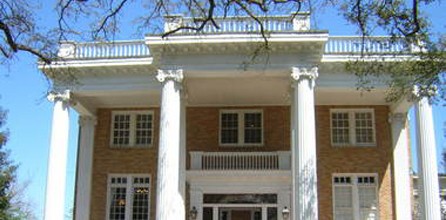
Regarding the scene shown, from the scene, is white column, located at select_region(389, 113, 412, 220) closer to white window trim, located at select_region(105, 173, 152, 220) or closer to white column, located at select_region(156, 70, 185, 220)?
white column, located at select_region(156, 70, 185, 220)

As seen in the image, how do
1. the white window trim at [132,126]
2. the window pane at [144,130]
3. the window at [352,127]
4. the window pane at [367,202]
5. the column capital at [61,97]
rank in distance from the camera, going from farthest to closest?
the window pane at [144,130] → the white window trim at [132,126] → the window at [352,127] → the window pane at [367,202] → the column capital at [61,97]

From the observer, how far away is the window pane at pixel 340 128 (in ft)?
86.7

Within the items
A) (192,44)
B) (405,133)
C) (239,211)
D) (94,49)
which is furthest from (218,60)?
(405,133)

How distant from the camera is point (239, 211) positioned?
1021 inches

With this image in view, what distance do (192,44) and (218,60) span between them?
3.69 ft

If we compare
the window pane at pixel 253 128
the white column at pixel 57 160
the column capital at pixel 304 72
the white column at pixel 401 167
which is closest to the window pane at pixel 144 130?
the window pane at pixel 253 128

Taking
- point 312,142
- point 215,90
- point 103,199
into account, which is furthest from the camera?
point 103,199

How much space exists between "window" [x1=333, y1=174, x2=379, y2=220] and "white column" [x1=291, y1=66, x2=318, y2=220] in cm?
542

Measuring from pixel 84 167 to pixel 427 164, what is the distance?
45.6ft

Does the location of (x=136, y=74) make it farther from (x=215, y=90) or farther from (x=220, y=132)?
(x=220, y=132)

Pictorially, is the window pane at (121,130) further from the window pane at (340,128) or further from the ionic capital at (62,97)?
the window pane at (340,128)

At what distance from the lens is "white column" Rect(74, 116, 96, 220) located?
2605 centimetres

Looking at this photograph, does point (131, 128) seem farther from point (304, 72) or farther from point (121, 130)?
point (304, 72)

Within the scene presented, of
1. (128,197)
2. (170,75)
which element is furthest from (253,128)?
(170,75)
